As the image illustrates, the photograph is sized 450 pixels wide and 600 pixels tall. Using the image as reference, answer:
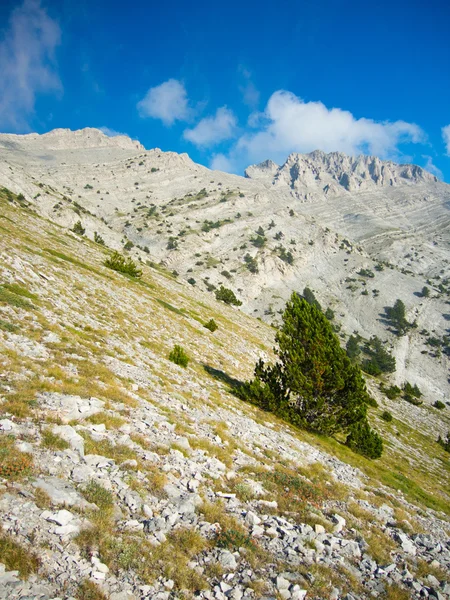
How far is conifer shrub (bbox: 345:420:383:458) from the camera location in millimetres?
16953

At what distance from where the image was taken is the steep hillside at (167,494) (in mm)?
4738

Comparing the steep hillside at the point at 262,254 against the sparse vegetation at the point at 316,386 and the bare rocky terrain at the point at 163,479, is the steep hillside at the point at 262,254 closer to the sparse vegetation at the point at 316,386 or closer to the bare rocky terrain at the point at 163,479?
the bare rocky terrain at the point at 163,479

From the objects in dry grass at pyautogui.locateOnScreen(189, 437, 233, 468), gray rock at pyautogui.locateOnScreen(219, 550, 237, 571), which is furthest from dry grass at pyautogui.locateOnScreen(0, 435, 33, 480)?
dry grass at pyautogui.locateOnScreen(189, 437, 233, 468)

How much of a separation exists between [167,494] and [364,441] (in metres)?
14.2

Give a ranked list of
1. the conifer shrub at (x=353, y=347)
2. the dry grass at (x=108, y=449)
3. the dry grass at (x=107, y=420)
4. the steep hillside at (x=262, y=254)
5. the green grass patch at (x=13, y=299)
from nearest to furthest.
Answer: the dry grass at (x=108, y=449), the dry grass at (x=107, y=420), the green grass patch at (x=13, y=299), the conifer shrub at (x=353, y=347), the steep hillside at (x=262, y=254)

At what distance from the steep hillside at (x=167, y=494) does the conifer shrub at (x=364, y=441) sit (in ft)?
3.39

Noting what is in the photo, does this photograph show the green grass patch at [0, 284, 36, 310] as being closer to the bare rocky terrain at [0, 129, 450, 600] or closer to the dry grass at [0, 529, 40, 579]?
the bare rocky terrain at [0, 129, 450, 600]

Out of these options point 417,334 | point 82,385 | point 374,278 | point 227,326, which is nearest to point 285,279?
point 374,278

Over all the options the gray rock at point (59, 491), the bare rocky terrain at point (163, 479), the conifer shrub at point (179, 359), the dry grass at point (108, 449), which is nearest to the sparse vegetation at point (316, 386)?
the bare rocky terrain at point (163, 479)

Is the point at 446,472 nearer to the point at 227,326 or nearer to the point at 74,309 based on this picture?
the point at 227,326

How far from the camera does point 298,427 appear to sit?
16703 millimetres

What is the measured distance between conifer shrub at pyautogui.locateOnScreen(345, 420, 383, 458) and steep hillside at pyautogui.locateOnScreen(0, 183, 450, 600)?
103 cm

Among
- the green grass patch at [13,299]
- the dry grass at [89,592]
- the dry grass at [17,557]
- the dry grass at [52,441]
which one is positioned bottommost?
the dry grass at [52,441]

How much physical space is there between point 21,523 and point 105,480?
188 cm
